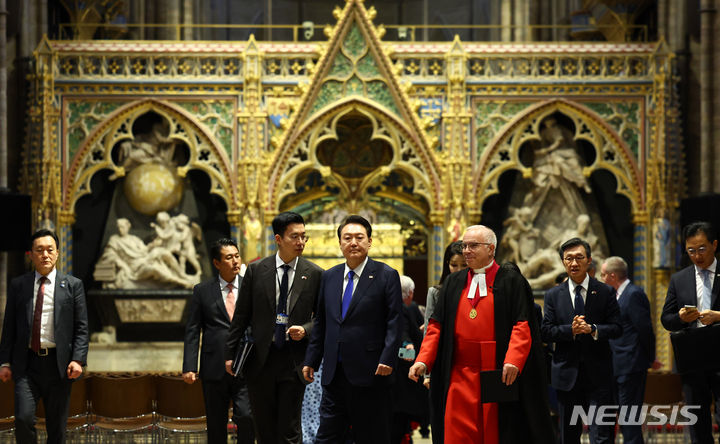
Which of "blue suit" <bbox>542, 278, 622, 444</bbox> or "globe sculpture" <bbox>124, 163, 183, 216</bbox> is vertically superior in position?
"globe sculpture" <bbox>124, 163, 183, 216</bbox>

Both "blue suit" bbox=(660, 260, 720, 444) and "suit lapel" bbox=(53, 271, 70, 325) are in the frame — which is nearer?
"blue suit" bbox=(660, 260, 720, 444)

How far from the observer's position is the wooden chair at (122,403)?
29.5 feet

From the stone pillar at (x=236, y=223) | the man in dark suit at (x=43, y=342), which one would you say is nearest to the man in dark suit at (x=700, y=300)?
the man in dark suit at (x=43, y=342)

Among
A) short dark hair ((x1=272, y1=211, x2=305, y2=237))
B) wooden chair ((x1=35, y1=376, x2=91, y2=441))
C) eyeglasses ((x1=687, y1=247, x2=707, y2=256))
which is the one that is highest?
short dark hair ((x1=272, y1=211, x2=305, y2=237))

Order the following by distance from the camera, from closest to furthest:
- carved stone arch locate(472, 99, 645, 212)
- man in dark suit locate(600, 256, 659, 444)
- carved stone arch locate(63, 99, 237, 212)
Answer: man in dark suit locate(600, 256, 659, 444) → carved stone arch locate(63, 99, 237, 212) → carved stone arch locate(472, 99, 645, 212)

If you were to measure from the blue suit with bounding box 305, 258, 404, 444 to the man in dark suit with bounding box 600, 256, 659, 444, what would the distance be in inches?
110

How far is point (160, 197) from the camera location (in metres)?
15.8

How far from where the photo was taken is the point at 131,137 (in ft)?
51.5

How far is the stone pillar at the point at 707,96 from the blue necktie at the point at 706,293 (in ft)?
25.6

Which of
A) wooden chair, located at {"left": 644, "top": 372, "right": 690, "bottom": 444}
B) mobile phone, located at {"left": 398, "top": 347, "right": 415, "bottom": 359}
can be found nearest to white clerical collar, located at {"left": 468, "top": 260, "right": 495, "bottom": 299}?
mobile phone, located at {"left": 398, "top": 347, "right": 415, "bottom": 359}

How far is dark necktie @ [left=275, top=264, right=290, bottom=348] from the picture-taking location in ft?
22.7

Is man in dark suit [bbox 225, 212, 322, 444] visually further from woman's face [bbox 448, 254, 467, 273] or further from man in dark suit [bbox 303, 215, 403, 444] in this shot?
woman's face [bbox 448, 254, 467, 273]

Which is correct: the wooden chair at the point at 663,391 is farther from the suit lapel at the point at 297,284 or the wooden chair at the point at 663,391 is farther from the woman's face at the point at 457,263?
the suit lapel at the point at 297,284

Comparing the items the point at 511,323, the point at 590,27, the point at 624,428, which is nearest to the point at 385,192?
the point at 590,27
